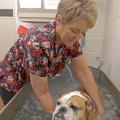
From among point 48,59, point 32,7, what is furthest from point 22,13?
point 48,59

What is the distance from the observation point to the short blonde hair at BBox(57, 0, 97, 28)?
0.95 metres

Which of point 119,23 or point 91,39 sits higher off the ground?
point 119,23

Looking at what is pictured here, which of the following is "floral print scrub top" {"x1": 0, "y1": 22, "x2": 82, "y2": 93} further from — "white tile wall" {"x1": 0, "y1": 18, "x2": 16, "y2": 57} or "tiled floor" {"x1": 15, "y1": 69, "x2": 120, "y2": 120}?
"white tile wall" {"x1": 0, "y1": 18, "x2": 16, "y2": 57}

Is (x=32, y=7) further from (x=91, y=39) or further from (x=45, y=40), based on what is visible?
(x=45, y=40)

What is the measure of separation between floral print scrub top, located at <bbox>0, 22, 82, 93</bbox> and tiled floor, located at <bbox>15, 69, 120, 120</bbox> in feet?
0.53

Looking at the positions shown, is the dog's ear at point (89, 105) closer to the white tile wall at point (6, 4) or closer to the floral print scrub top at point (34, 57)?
the floral print scrub top at point (34, 57)

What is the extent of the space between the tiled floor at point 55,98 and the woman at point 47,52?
110 millimetres

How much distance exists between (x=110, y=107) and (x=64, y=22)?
2.26ft

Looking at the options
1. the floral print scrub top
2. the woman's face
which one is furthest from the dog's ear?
the woman's face

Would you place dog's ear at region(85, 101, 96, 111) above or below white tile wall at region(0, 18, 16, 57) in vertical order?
below

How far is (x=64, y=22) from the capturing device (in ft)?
3.22

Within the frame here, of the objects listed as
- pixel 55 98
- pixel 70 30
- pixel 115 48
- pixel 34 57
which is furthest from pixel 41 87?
pixel 115 48

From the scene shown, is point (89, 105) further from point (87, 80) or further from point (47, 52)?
point (47, 52)

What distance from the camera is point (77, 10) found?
95cm
